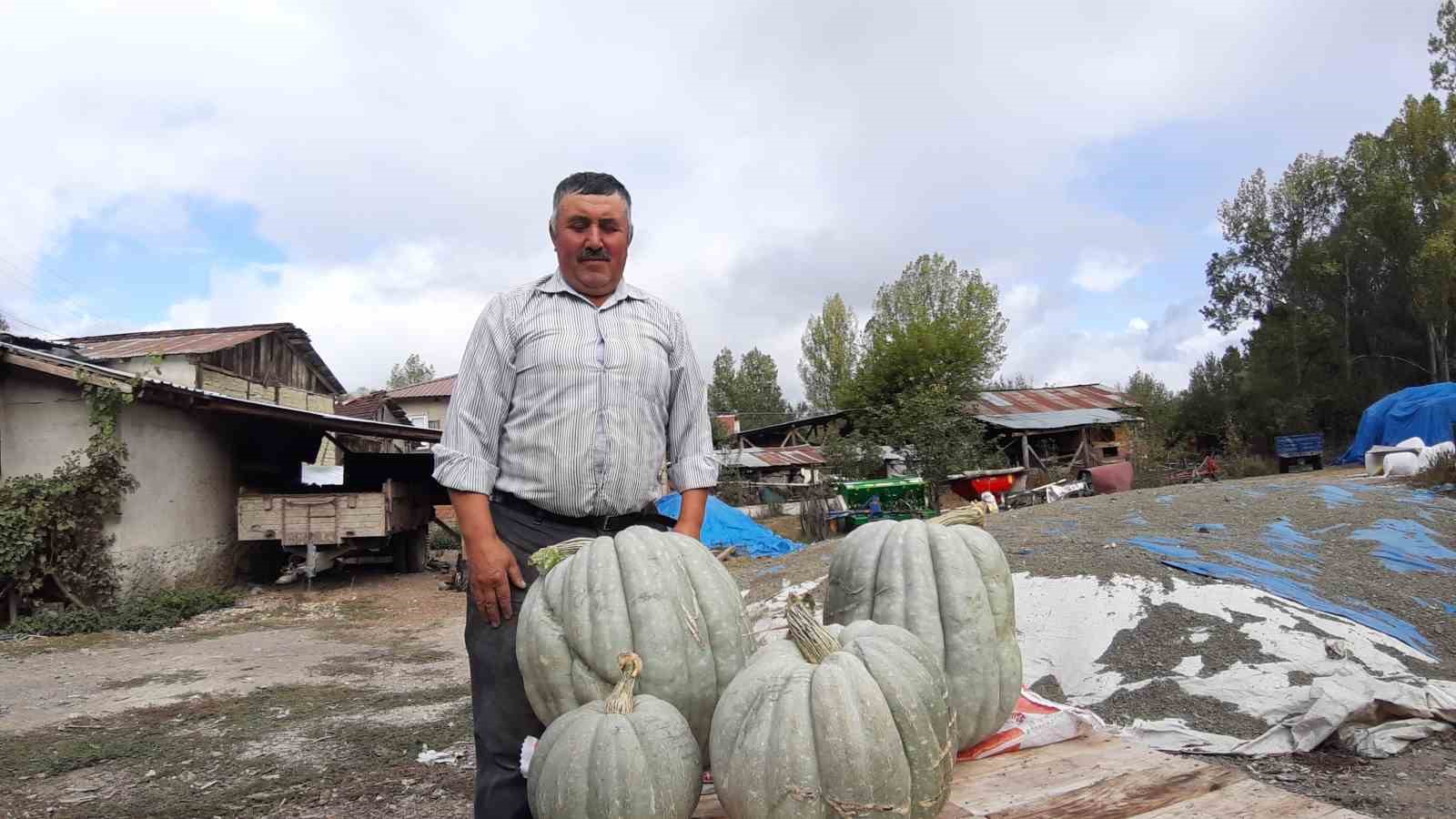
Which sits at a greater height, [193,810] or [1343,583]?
[1343,583]

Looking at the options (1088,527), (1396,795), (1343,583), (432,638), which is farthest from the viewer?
(432,638)

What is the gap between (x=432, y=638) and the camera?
905 cm

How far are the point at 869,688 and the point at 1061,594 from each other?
14.4ft

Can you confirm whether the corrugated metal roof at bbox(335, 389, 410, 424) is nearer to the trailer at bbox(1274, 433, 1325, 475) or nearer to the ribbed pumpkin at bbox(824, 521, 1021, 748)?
the trailer at bbox(1274, 433, 1325, 475)

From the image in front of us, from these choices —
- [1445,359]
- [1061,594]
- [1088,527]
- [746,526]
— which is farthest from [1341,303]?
[1061,594]

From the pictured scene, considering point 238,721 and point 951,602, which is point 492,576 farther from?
point 238,721

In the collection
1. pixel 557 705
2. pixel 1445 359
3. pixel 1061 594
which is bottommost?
pixel 1061 594

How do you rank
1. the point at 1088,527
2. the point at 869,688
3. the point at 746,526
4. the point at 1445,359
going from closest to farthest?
the point at 869,688 → the point at 1088,527 → the point at 746,526 → the point at 1445,359

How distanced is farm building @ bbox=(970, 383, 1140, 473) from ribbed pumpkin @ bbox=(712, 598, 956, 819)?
24.6 m

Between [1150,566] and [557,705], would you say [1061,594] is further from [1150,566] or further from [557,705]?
[557,705]

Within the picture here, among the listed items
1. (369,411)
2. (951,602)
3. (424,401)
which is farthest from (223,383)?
(951,602)

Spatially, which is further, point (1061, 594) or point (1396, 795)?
point (1061, 594)

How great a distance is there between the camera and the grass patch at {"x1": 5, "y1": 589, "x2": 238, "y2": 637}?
9.25 metres

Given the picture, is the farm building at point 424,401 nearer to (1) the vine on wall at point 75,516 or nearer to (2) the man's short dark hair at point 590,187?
(1) the vine on wall at point 75,516
